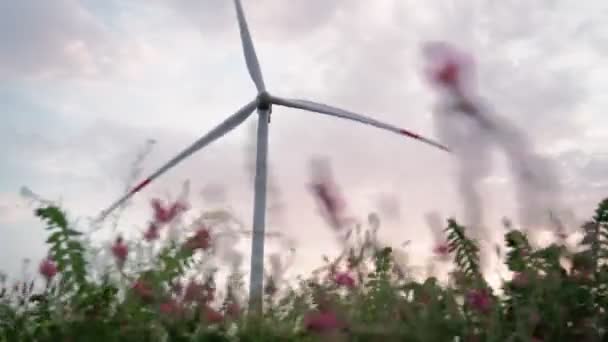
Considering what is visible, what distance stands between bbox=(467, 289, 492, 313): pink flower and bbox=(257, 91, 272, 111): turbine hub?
1539 cm

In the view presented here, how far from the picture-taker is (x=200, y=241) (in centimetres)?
595

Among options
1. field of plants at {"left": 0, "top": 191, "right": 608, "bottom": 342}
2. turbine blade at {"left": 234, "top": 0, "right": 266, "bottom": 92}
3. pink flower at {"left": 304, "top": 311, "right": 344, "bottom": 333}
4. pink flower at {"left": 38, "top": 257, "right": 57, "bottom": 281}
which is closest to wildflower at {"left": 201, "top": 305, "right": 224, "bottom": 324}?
field of plants at {"left": 0, "top": 191, "right": 608, "bottom": 342}

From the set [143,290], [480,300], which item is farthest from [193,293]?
[480,300]

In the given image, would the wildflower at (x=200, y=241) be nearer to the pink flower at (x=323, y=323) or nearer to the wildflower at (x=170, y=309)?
the wildflower at (x=170, y=309)

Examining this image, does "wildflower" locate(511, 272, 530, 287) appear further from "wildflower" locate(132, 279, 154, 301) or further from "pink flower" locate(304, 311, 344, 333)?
"wildflower" locate(132, 279, 154, 301)

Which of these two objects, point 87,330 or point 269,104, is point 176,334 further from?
point 269,104

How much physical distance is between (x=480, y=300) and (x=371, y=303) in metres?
0.84

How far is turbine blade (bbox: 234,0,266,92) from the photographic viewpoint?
62.5 feet

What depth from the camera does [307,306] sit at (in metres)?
5.14

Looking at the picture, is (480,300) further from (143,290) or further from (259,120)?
(259,120)

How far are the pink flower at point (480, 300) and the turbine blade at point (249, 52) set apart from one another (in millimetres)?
15320

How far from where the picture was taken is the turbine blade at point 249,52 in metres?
19.0

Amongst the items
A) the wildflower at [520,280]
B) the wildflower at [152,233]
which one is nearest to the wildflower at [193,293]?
the wildflower at [152,233]

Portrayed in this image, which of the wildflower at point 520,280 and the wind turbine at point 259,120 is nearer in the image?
the wildflower at point 520,280
